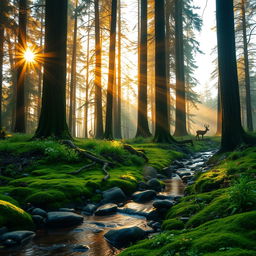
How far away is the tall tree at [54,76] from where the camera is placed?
10805 mm

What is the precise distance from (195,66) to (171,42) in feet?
44.0

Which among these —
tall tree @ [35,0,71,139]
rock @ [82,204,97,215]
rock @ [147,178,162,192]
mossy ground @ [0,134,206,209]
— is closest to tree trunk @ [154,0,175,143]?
mossy ground @ [0,134,206,209]

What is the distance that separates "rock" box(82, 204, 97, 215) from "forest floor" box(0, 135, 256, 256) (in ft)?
0.95

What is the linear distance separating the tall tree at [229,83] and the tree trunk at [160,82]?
20.0ft

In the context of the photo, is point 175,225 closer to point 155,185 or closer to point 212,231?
point 212,231

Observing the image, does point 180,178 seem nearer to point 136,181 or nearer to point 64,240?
point 136,181

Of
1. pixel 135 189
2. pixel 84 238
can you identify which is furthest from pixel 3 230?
pixel 135 189

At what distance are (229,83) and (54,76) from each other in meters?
7.19

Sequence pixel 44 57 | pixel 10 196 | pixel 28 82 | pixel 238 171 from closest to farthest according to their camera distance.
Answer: pixel 10 196 < pixel 238 171 < pixel 44 57 < pixel 28 82

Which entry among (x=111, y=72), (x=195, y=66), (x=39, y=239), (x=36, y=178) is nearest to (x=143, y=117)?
(x=111, y=72)

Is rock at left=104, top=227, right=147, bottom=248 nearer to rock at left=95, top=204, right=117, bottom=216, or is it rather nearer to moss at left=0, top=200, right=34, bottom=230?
rock at left=95, top=204, right=117, bottom=216

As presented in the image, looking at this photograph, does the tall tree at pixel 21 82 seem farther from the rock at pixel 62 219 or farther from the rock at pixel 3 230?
the rock at pixel 3 230

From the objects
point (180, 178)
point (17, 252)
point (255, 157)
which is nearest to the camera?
point (17, 252)

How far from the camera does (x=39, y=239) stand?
4277mm
